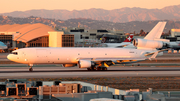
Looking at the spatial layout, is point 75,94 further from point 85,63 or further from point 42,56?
point 42,56

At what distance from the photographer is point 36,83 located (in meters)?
25.0

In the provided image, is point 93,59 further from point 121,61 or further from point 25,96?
point 25,96

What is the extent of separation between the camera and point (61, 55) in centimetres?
5700

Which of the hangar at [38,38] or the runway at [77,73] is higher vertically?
the hangar at [38,38]

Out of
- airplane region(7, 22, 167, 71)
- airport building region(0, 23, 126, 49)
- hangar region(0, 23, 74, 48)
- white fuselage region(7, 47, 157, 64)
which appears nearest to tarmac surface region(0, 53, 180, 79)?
airplane region(7, 22, 167, 71)

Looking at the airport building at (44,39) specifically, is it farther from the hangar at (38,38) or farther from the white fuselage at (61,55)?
the white fuselage at (61,55)

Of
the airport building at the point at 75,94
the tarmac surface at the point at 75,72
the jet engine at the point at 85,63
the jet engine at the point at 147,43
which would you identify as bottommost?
the tarmac surface at the point at 75,72

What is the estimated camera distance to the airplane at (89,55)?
56.4m

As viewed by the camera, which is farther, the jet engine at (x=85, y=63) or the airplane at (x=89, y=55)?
the airplane at (x=89, y=55)

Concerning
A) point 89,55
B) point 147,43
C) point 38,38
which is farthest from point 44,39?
point 147,43

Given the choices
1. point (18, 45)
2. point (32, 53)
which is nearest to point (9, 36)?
point (18, 45)

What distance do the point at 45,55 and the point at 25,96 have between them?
37.1 meters

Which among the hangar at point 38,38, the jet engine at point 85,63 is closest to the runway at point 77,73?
the jet engine at point 85,63

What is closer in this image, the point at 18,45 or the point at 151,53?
the point at 151,53
